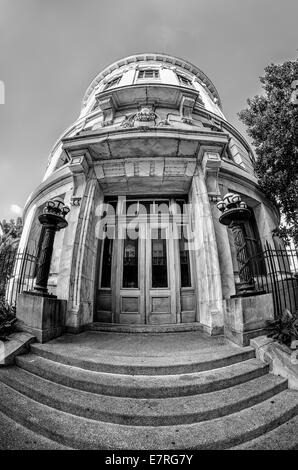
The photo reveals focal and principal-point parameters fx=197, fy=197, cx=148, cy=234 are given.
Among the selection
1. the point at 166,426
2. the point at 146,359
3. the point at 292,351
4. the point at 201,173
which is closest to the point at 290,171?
the point at 201,173

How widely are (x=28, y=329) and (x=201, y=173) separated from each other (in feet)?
19.7

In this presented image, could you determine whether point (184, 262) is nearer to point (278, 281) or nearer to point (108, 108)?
point (278, 281)

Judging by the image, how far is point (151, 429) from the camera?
222cm

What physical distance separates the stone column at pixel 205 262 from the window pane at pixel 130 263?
6.22ft

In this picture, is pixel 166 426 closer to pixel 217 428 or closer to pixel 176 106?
pixel 217 428

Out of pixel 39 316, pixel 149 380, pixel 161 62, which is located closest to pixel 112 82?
pixel 161 62

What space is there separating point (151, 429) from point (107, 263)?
14.9 feet

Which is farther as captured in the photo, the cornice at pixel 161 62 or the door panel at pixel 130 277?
the cornice at pixel 161 62

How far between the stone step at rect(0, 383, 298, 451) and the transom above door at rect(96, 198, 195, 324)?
3.39 m

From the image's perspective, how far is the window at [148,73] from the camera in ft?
40.3

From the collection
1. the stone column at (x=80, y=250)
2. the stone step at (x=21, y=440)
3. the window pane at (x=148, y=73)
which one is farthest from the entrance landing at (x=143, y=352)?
the window pane at (x=148, y=73)

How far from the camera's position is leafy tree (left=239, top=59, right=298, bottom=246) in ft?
21.0

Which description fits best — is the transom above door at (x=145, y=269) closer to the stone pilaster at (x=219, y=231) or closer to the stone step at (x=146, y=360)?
the stone pilaster at (x=219, y=231)

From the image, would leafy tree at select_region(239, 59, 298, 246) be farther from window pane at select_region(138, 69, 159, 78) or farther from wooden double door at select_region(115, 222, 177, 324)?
window pane at select_region(138, 69, 159, 78)
